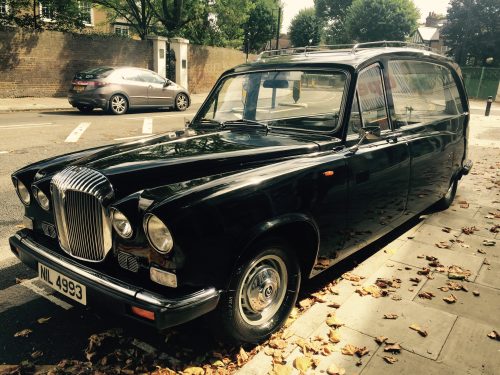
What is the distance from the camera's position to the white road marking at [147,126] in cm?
1126

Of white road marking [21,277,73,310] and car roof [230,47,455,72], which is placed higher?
car roof [230,47,455,72]

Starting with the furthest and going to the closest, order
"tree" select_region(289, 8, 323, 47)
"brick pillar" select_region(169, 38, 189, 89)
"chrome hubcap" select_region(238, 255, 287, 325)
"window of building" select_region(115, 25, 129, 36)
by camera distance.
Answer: "tree" select_region(289, 8, 323, 47)
"window of building" select_region(115, 25, 129, 36)
"brick pillar" select_region(169, 38, 189, 89)
"chrome hubcap" select_region(238, 255, 287, 325)

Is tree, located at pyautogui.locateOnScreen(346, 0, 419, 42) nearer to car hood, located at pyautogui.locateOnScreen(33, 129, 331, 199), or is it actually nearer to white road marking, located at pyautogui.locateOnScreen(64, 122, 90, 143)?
white road marking, located at pyautogui.locateOnScreen(64, 122, 90, 143)

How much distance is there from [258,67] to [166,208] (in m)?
2.23


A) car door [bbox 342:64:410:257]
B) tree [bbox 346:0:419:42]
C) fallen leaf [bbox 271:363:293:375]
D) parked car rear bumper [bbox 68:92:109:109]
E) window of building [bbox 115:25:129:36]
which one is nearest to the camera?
fallen leaf [bbox 271:363:293:375]

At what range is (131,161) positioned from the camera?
2719 mm

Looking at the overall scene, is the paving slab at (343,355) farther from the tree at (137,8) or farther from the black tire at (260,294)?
the tree at (137,8)

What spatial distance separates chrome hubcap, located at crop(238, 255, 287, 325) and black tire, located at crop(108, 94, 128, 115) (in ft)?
42.3

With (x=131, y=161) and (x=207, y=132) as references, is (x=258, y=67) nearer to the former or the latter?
(x=207, y=132)

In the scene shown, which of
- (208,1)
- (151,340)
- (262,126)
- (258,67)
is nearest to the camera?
(151,340)

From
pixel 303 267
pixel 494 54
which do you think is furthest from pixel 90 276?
pixel 494 54

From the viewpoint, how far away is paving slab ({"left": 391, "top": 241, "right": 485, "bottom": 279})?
4.13 m

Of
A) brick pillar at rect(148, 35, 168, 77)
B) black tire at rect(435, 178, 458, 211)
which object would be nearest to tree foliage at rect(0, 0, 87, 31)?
brick pillar at rect(148, 35, 168, 77)

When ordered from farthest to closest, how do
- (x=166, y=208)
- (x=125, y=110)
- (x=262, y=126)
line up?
(x=125, y=110) < (x=262, y=126) < (x=166, y=208)
